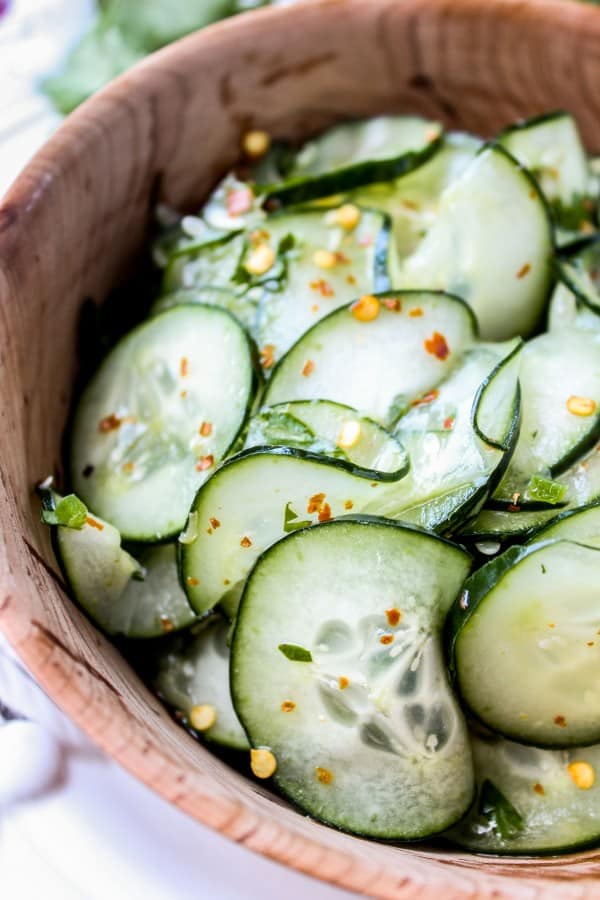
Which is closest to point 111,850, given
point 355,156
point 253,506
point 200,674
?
point 200,674

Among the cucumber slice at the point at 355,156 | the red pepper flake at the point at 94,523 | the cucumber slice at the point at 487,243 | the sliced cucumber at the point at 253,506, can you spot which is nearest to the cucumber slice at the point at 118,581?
the red pepper flake at the point at 94,523

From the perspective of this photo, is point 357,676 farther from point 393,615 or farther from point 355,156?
point 355,156

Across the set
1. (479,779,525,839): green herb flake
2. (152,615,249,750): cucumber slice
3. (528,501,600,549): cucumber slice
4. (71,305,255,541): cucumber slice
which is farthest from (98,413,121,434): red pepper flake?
(479,779,525,839): green herb flake

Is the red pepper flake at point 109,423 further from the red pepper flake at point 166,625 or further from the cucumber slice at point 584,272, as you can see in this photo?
the cucumber slice at point 584,272

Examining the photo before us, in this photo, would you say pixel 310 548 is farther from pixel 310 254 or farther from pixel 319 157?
pixel 319 157

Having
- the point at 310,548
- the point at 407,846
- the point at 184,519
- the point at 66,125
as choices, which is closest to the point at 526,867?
the point at 407,846
